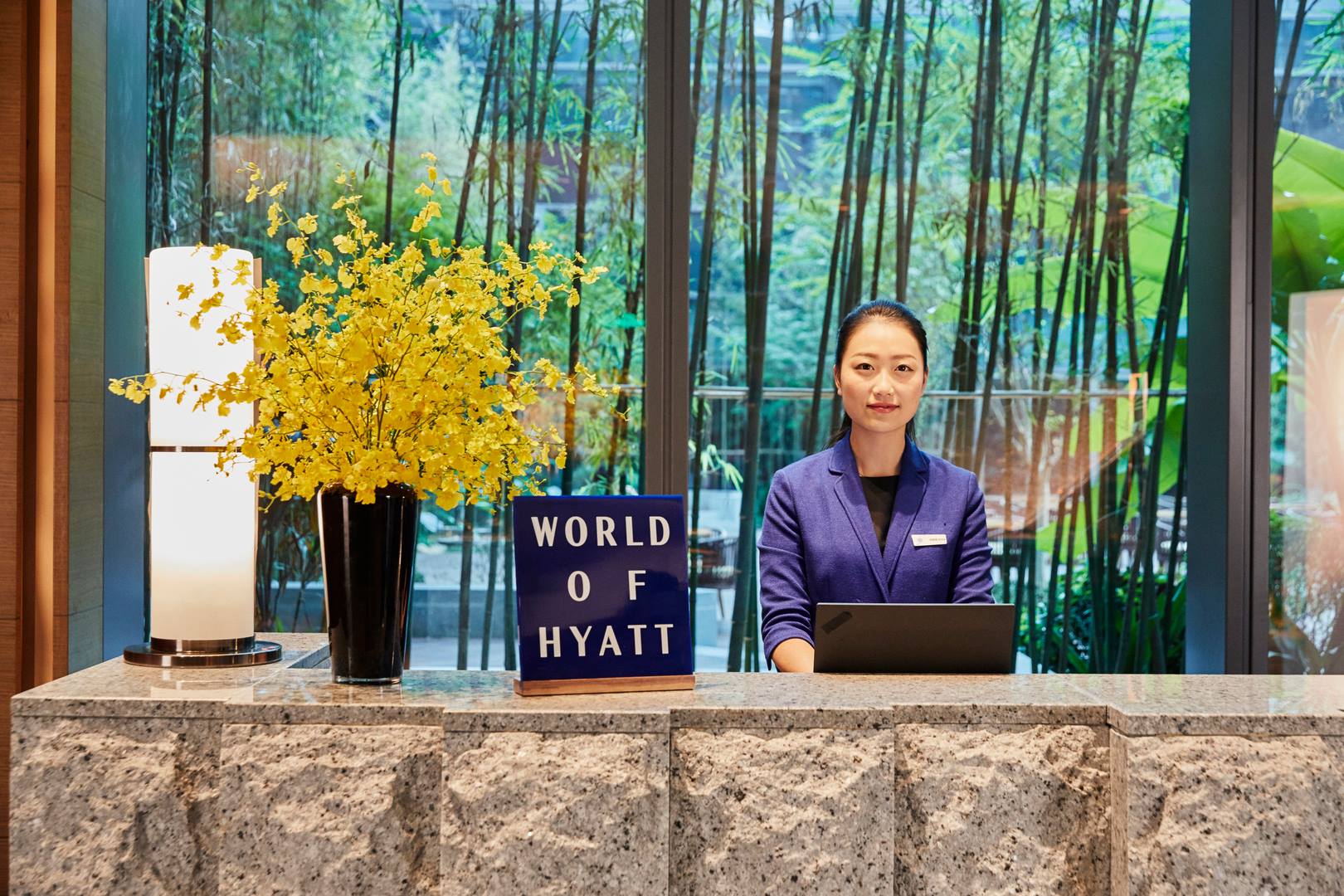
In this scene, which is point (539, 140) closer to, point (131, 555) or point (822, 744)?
point (131, 555)

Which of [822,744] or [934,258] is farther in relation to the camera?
[934,258]

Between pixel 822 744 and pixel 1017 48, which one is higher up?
pixel 1017 48

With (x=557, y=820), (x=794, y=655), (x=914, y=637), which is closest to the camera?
(x=557, y=820)

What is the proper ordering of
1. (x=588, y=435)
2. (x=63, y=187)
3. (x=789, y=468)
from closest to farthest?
1. (x=789, y=468)
2. (x=63, y=187)
3. (x=588, y=435)

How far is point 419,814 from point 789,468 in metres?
1.12

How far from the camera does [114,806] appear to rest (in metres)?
1.33

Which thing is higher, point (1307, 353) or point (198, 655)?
point (1307, 353)

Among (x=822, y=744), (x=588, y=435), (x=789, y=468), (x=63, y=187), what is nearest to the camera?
(x=822, y=744)

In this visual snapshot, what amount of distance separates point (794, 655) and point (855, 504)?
0.38 meters

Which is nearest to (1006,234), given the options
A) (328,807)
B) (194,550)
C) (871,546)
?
(871,546)

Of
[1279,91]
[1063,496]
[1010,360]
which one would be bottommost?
[1063,496]

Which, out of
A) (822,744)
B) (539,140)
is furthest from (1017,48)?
(822,744)

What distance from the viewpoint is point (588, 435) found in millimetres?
3141

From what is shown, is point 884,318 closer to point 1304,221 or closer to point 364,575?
point 364,575
